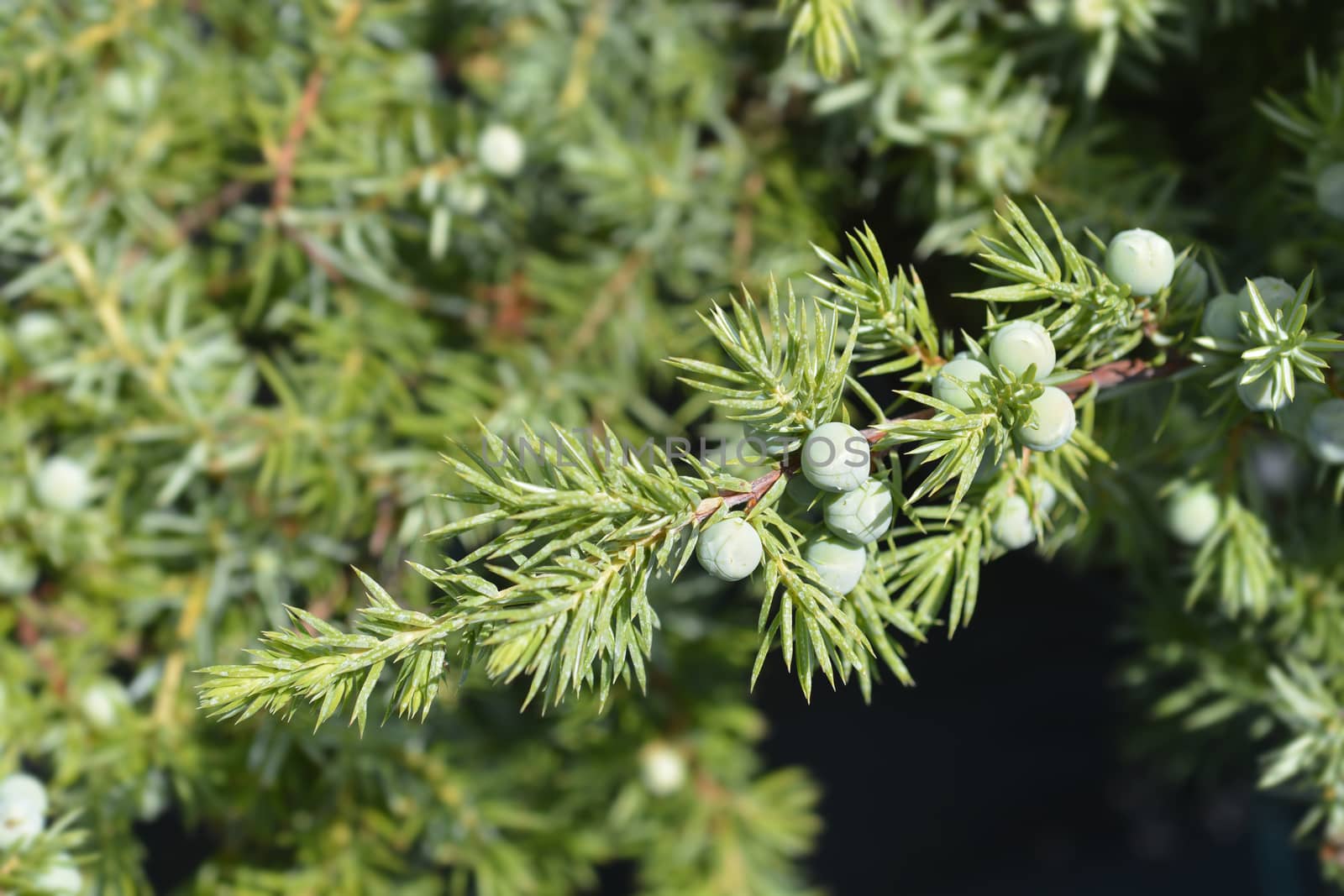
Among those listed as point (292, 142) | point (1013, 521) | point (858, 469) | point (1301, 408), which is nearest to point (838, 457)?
point (858, 469)

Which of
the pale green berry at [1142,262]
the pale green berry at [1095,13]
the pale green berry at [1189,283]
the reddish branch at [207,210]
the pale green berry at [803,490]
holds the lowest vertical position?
the reddish branch at [207,210]

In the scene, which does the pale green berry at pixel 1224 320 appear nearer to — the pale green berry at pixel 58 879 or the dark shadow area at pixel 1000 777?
the pale green berry at pixel 58 879

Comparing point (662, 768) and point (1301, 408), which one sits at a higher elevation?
point (1301, 408)

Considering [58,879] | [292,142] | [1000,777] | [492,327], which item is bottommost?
[1000,777]

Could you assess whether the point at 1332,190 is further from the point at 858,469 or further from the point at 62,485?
the point at 62,485

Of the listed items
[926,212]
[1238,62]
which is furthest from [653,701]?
[1238,62]

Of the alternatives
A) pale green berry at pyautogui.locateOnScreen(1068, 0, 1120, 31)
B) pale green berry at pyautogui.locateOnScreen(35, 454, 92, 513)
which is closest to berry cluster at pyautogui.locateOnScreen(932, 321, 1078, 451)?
pale green berry at pyautogui.locateOnScreen(1068, 0, 1120, 31)

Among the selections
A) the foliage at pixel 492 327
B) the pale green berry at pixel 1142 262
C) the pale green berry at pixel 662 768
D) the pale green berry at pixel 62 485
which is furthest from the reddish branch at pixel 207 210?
the pale green berry at pixel 1142 262
